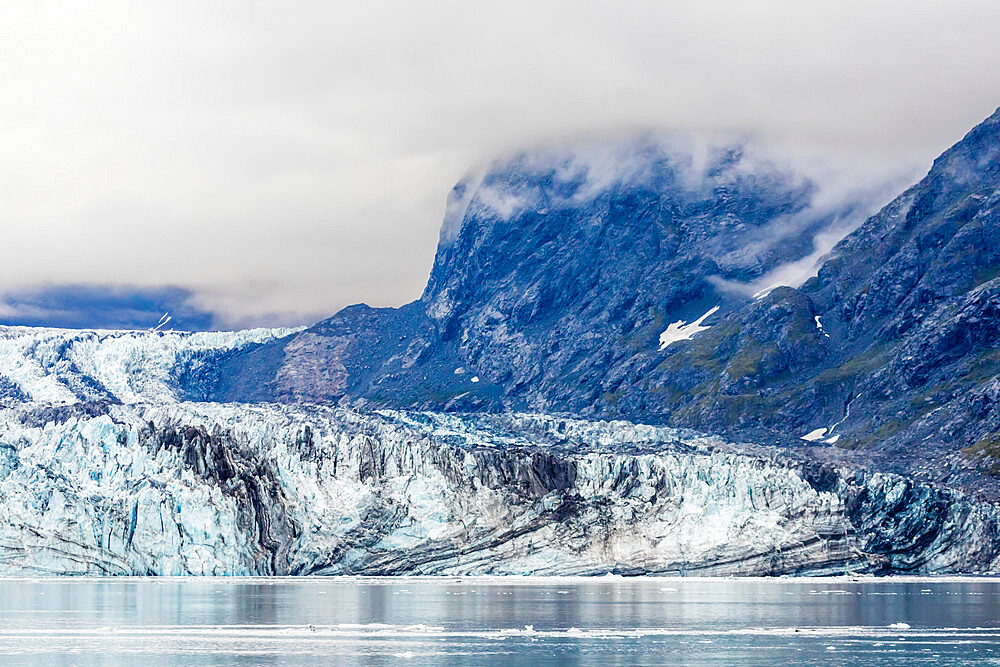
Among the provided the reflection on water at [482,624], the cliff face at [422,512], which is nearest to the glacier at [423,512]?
the cliff face at [422,512]

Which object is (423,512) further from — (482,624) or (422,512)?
(482,624)

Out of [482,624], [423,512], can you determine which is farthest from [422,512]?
[482,624]

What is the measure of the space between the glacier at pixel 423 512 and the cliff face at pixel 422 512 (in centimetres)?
15

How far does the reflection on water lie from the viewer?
58156 mm

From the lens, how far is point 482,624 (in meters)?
73.6

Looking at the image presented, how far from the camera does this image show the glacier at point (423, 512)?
11019 cm

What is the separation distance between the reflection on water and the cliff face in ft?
15.2

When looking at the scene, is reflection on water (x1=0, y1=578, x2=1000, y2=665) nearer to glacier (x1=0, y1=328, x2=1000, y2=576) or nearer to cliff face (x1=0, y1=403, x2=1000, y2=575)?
cliff face (x1=0, y1=403, x2=1000, y2=575)

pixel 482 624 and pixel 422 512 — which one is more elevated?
pixel 422 512

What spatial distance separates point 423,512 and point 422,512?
106mm

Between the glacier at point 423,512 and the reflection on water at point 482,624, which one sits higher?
the glacier at point 423,512

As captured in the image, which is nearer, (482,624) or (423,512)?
(482,624)

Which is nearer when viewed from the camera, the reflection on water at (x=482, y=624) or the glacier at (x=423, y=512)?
the reflection on water at (x=482, y=624)

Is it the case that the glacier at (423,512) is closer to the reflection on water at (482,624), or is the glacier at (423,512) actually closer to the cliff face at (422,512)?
the cliff face at (422,512)
